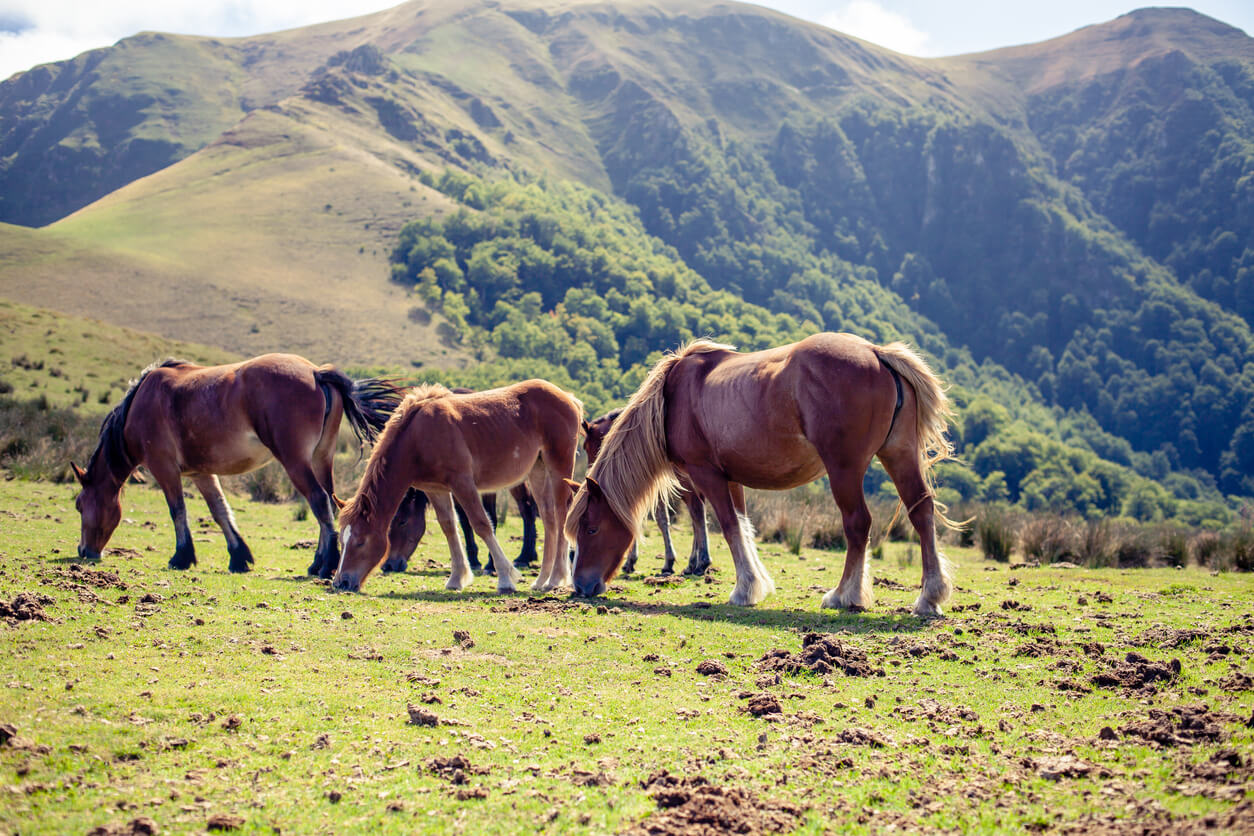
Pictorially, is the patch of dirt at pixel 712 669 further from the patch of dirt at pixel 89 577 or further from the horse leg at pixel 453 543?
the patch of dirt at pixel 89 577

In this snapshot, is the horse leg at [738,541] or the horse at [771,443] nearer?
the horse at [771,443]

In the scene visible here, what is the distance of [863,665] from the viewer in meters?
6.56

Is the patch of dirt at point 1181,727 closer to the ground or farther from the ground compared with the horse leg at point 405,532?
farther from the ground

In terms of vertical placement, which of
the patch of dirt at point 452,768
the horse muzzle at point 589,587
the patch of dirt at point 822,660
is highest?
the patch of dirt at point 452,768

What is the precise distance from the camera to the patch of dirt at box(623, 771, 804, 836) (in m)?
3.93

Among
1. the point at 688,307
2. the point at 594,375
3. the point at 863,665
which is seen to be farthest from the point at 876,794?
the point at 688,307

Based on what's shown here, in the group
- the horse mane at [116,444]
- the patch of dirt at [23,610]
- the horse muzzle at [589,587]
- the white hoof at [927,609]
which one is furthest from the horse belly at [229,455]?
the white hoof at [927,609]

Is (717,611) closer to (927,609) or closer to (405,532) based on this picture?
(927,609)

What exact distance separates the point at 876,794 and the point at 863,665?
7.57 feet

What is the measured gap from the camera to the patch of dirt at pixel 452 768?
454 cm

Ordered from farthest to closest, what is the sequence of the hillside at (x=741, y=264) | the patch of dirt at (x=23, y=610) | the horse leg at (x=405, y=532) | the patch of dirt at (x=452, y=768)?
the hillside at (x=741, y=264), the horse leg at (x=405, y=532), the patch of dirt at (x=23, y=610), the patch of dirt at (x=452, y=768)

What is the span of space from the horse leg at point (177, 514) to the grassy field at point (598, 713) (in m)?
1.17

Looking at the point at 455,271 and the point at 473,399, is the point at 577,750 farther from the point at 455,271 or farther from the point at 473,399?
the point at 455,271

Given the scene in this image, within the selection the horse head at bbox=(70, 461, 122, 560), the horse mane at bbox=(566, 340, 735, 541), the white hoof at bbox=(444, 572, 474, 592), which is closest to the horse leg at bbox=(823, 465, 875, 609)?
the horse mane at bbox=(566, 340, 735, 541)
